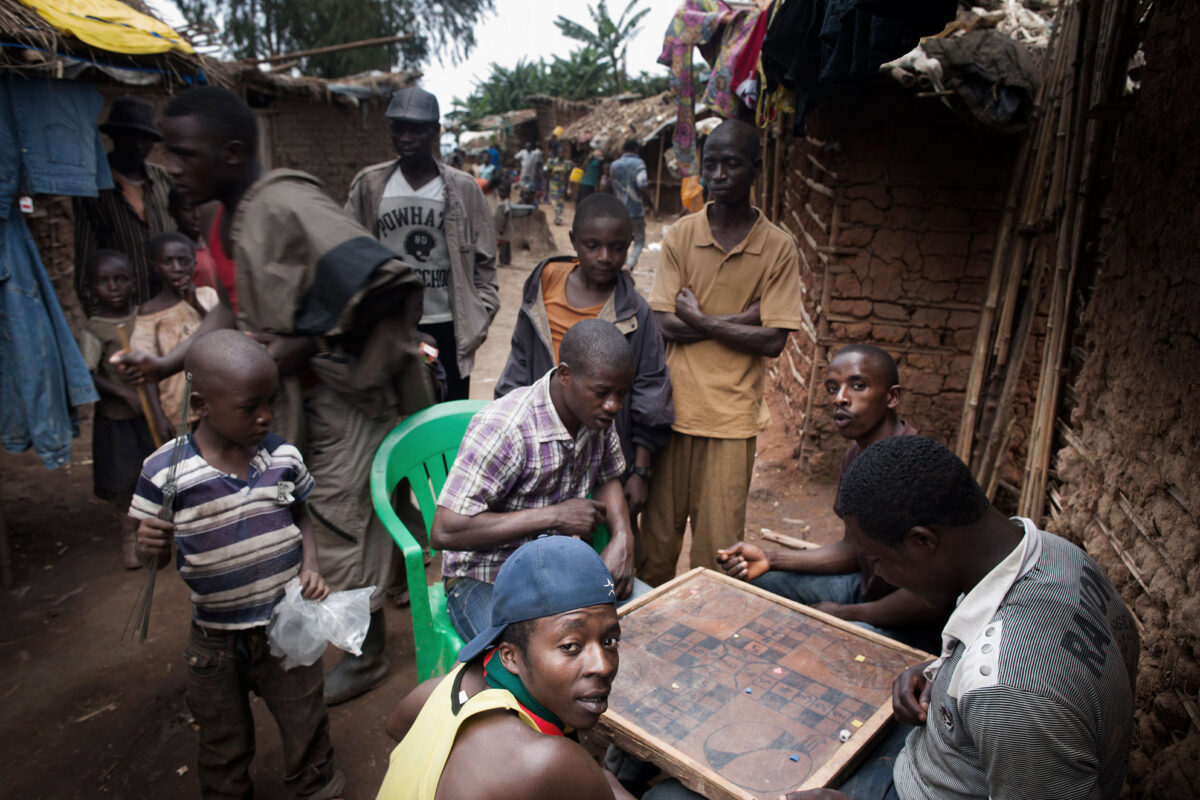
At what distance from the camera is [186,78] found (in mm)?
3965

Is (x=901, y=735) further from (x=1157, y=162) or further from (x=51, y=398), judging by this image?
(x=51, y=398)

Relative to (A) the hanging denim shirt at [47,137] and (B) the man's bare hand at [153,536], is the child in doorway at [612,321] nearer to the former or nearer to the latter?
(B) the man's bare hand at [153,536]

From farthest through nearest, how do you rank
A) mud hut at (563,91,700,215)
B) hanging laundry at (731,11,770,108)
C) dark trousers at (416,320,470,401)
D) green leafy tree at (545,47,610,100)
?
green leafy tree at (545,47,610,100) → mud hut at (563,91,700,215) → hanging laundry at (731,11,770,108) → dark trousers at (416,320,470,401)

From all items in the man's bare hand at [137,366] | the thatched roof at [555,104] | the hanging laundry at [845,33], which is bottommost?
the man's bare hand at [137,366]

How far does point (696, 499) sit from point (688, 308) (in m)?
0.89

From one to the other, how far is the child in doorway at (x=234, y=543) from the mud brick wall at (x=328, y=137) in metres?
8.22

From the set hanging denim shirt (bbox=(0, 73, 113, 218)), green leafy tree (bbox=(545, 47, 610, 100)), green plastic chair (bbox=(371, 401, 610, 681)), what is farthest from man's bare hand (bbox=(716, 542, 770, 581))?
green leafy tree (bbox=(545, 47, 610, 100))

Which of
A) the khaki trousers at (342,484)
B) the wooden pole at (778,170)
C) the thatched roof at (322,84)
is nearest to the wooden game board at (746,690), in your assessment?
the khaki trousers at (342,484)

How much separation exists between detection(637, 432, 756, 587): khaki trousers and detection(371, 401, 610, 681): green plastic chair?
663 mm

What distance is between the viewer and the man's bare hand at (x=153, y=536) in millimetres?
2023

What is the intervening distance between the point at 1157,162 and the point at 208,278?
15.4ft

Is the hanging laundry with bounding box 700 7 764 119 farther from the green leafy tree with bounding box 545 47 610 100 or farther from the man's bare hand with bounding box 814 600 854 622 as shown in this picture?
the green leafy tree with bounding box 545 47 610 100

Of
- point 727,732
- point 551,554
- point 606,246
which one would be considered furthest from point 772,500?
point 551,554

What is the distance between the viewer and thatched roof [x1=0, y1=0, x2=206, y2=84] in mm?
3264
